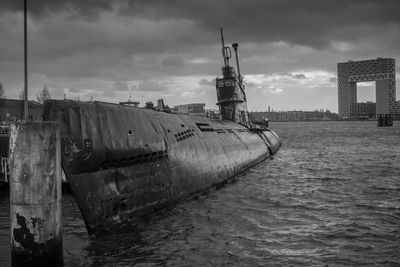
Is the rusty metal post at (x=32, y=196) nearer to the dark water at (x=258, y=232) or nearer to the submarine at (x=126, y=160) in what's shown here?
the dark water at (x=258, y=232)

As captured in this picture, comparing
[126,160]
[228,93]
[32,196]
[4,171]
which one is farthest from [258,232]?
[228,93]

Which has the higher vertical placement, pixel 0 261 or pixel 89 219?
Answer: pixel 89 219

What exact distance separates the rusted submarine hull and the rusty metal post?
6.27 ft

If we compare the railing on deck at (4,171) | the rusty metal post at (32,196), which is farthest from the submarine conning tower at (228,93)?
the rusty metal post at (32,196)

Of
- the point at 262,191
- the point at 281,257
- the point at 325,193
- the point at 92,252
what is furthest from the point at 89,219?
the point at 325,193

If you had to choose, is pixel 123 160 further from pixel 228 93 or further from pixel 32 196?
pixel 228 93

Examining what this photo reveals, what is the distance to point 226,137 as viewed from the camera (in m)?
20.2

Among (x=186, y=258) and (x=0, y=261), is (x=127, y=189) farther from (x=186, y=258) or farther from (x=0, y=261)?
(x=0, y=261)

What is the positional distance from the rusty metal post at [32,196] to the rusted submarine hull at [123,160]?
191 centimetres

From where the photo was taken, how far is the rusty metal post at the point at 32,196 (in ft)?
22.4

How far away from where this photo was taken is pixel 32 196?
683 cm

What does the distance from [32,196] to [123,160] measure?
351cm

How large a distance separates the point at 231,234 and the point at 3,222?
24.0 ft

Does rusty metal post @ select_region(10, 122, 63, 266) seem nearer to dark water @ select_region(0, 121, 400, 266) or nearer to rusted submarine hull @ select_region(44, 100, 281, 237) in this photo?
dark water @ select_region(0, 121, 400, 266)
